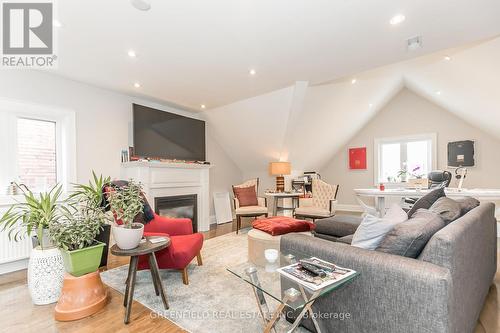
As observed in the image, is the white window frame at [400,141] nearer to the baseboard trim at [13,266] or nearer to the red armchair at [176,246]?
the red armchair at [176,246]

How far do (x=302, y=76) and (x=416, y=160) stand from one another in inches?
171

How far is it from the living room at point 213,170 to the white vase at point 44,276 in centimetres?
1

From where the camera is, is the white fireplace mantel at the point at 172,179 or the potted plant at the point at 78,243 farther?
the white fireplace mantel at the point at 172,179

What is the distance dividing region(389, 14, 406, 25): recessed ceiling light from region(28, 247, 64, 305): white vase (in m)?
3.84

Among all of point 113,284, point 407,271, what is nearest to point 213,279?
point 113,284

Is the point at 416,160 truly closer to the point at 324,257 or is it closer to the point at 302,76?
the point at 302,76

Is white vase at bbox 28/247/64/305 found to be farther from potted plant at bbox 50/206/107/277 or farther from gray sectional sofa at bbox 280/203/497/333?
gray sectional sofa at bbox 280/203/497/333

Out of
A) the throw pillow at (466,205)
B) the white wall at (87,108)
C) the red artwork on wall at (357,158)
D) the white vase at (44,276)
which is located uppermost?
the white wall at (87,108)

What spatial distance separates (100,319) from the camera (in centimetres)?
196

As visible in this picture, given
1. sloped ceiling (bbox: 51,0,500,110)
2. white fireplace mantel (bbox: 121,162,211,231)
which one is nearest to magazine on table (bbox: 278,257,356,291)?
sloped ceiling (bbox: 51,0,500,110)

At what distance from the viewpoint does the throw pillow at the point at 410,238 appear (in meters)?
1.36

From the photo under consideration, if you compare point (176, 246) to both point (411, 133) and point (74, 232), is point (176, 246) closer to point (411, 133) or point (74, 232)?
point (74, 232)

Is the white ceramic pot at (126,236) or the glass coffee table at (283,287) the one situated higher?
the white ceramic pot at (126,236)

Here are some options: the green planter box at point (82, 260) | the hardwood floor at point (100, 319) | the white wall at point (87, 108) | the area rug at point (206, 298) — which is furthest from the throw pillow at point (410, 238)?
the white wall at point (87, 108)
